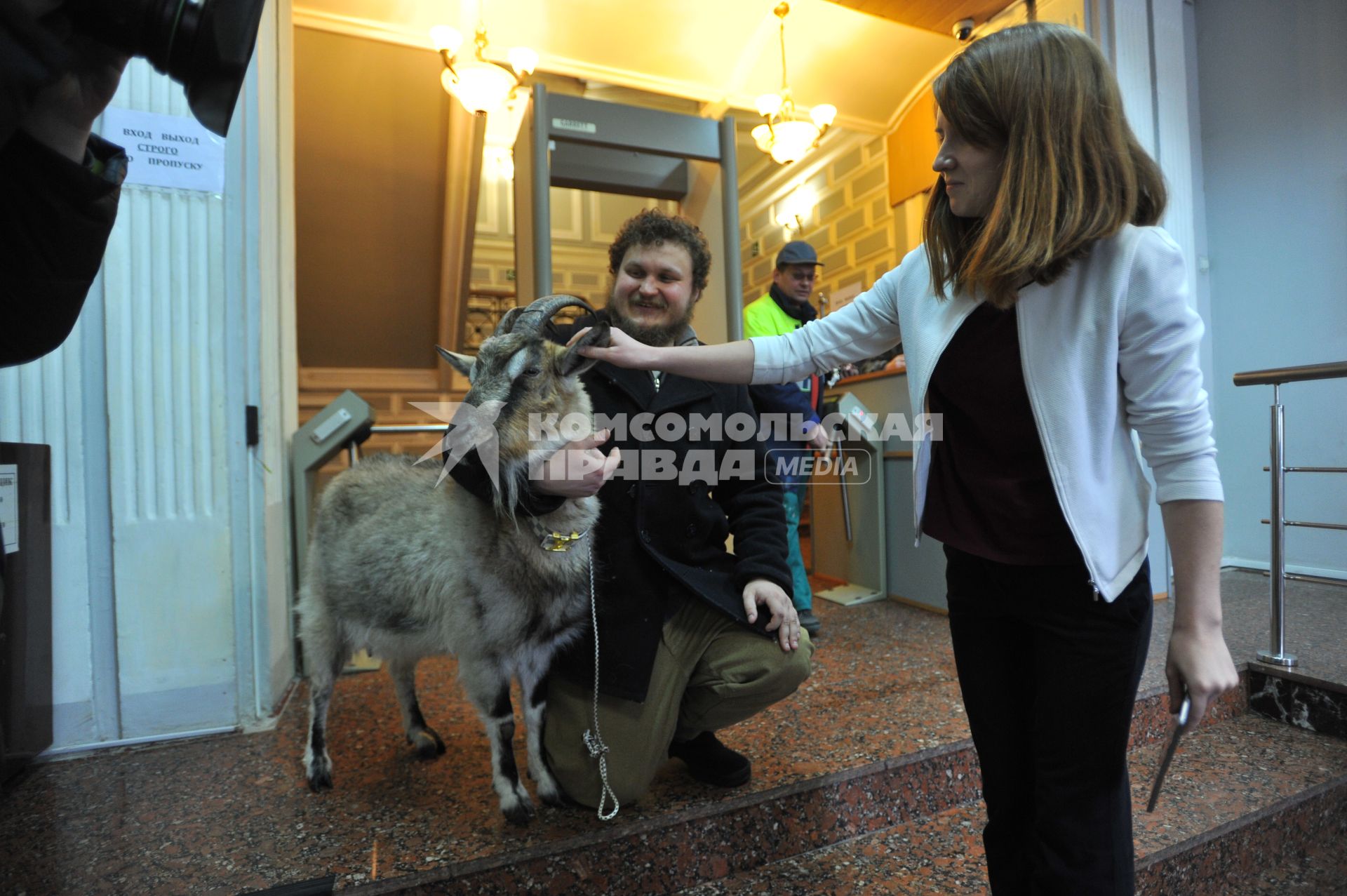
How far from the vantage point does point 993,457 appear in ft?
3.84

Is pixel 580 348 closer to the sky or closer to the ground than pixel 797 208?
closer to the ground

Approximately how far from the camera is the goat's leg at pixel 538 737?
1.73 meters

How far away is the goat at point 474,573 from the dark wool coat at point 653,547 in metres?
0.09

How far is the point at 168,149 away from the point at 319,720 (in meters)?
1.85

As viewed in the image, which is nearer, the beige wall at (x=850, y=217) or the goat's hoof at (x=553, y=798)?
the goat's hoof at (x=553, y=798)

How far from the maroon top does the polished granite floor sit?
1.00 m

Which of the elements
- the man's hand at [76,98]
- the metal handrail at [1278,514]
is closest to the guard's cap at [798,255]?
the metal handrail at [1278,514]

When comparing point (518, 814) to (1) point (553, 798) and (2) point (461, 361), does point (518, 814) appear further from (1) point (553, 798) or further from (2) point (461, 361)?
(2) point (461, 361)

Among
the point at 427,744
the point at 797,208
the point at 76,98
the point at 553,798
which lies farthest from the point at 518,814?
the point at 797,208

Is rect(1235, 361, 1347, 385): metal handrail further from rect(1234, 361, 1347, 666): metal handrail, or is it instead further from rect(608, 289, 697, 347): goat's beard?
rect(608, 289, 697, 347): goat's beard

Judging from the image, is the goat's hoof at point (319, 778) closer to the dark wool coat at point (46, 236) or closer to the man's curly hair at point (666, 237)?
the dark wool coat at point (46, 236)

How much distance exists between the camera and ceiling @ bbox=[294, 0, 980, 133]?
5.48m

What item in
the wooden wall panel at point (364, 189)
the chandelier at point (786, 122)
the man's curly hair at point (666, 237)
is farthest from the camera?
the chandelier at point (786, 122)

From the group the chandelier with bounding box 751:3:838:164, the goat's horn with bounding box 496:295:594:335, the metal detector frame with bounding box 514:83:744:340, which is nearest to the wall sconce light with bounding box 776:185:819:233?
the chandelier with bounding box 751:3:838:164
